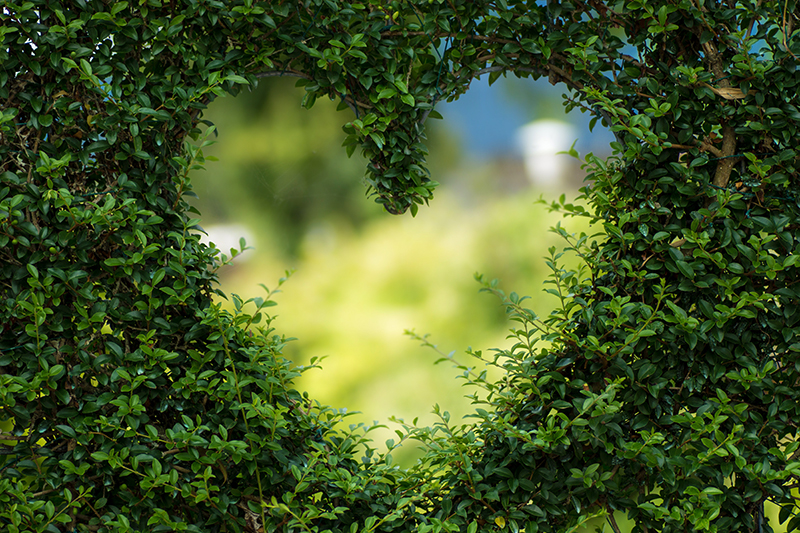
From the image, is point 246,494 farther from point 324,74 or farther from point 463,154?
point 463,154

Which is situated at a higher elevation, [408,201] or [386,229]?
[386,229]

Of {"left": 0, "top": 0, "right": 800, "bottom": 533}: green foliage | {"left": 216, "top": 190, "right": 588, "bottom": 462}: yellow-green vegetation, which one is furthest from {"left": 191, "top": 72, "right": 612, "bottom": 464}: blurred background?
{"left": 0, "top": 0, "right": 800, "bottom": 533}: green foliage

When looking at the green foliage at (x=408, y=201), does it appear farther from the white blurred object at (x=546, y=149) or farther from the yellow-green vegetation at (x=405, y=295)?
the white blurred object at (x=546, y=149)

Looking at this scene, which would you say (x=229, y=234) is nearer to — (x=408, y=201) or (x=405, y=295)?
(x=405, y=295)

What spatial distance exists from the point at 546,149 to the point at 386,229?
124 centimetres

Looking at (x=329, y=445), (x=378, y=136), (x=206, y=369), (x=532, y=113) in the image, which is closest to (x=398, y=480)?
(x=329, y=445)

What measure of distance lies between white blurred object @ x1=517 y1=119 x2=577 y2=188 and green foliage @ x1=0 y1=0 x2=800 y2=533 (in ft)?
6.22

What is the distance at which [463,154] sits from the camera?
3691 mm

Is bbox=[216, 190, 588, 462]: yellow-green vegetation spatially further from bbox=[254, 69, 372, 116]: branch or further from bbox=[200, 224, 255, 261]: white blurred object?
bbox=[254, 69, 372, 116]: branch

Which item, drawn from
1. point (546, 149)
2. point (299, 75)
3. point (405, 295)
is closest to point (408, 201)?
point (299, 75)

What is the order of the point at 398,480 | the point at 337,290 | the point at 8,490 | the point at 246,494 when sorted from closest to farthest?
1. the point at 8,490
2. the point at 246,494
3. the point at 398,480
4. the point at 337,290

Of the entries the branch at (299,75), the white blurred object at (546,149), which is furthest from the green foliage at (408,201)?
the white blurred object at (546,149)

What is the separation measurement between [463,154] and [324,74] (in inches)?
81.4

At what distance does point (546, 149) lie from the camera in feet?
12.2
